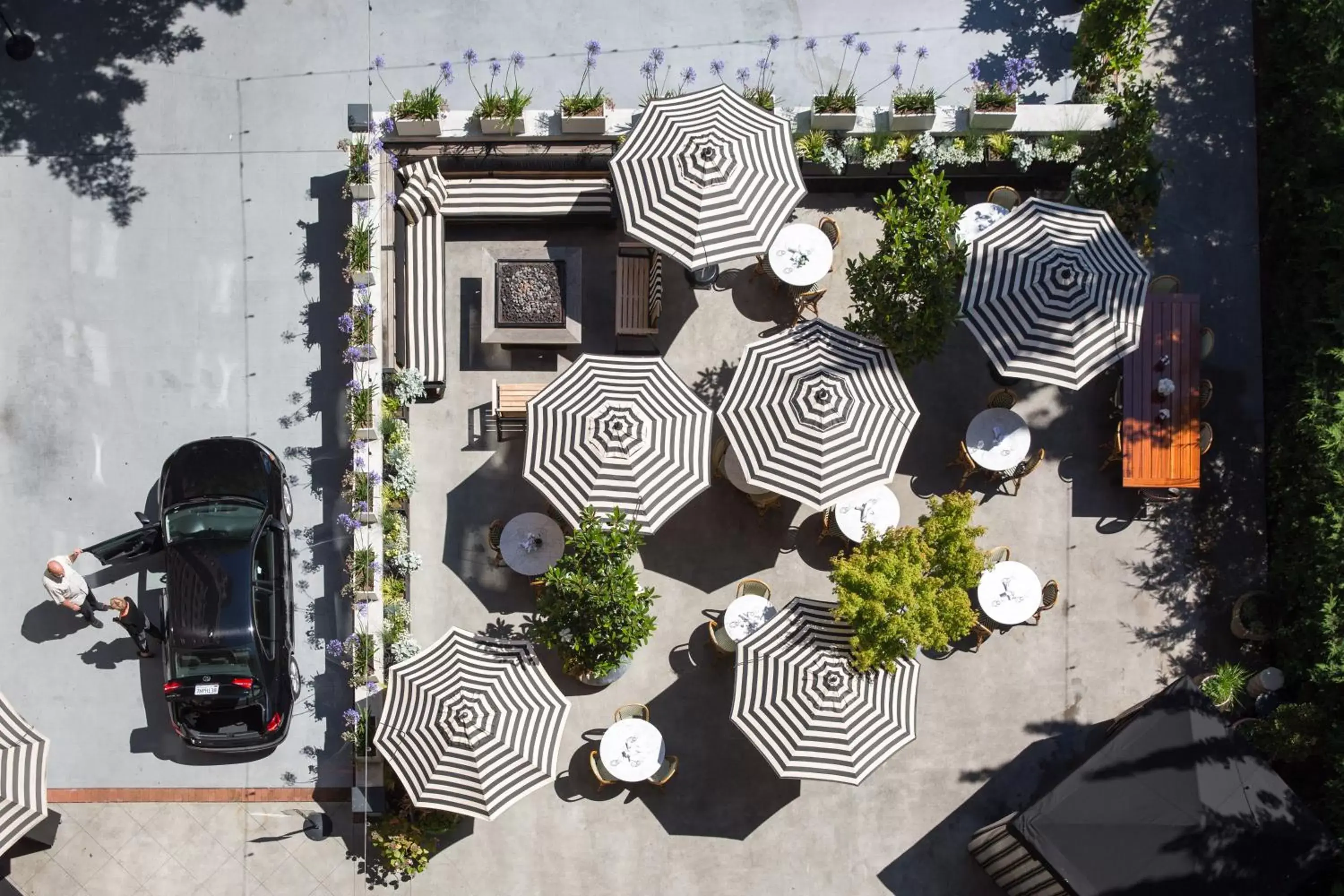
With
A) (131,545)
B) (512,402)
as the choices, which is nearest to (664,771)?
(512,402)

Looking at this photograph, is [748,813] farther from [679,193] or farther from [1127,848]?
[679,193]

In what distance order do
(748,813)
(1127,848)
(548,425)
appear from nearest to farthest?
1. (1127,848)
2. (548,425)
3. (748,813)

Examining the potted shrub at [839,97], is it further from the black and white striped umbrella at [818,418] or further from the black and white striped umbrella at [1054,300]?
the black and white striped umbrella at [818,418]

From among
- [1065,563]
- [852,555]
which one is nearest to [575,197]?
[852,555]

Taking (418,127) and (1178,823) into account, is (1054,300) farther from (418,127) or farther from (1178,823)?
(418,127)

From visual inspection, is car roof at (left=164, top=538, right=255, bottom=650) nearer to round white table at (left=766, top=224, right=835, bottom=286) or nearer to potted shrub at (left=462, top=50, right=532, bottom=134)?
potted shrub at (left=462, top=50, right=532, bottom=134)

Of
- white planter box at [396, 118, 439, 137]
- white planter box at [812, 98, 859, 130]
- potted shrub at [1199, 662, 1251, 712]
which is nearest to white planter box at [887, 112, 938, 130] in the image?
white planter box at [812, 98, 859, 130]
